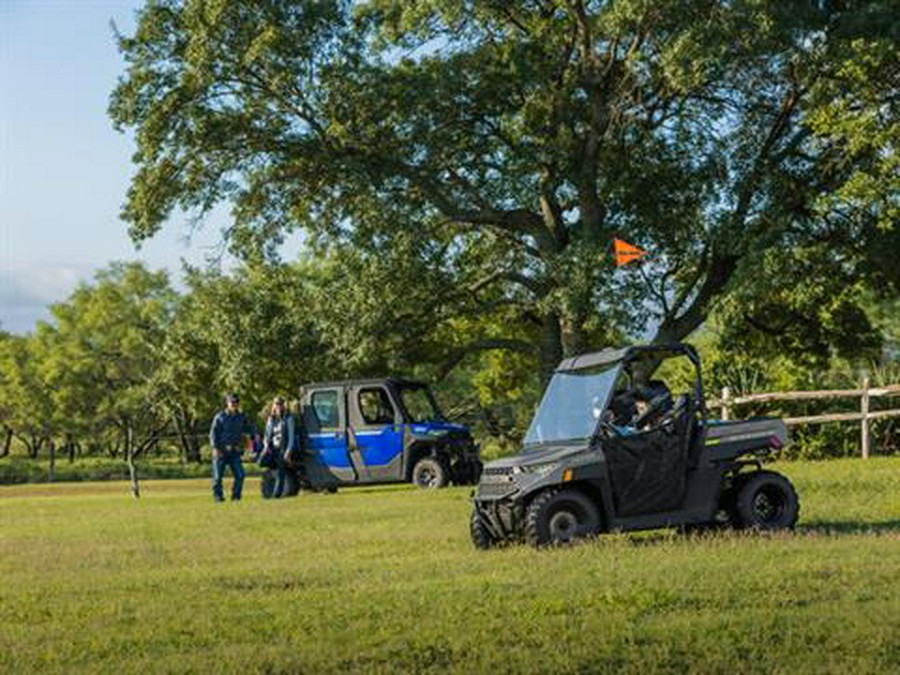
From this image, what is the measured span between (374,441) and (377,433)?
0.56 feet

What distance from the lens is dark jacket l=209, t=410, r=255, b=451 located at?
80.5 ft

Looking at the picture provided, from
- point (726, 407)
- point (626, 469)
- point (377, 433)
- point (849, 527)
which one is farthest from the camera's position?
point (726, 407)

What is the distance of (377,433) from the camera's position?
27.3m

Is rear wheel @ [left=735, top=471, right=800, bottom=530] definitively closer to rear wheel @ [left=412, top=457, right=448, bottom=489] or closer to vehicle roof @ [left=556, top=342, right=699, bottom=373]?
vehicle roof @ [left=556, top=342, right=699, bottom=373]

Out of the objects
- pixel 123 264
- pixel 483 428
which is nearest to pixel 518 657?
pixel 483 428

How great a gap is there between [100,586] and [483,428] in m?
32.2

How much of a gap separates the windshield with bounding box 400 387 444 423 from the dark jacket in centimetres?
379

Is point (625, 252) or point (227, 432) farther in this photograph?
point (625, 252)

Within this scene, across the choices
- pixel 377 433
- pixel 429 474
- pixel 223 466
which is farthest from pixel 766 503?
pixel 377 433

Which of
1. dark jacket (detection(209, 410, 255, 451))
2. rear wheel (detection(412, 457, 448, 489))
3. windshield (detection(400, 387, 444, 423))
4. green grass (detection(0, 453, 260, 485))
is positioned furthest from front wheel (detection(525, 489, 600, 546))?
green grass (detection(0, 453, 260, 485))

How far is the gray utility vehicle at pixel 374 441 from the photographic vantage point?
88.3ft

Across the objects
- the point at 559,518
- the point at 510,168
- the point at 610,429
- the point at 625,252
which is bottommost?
the point at 559,518

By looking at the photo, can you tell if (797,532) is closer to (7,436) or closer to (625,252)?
(625,252)

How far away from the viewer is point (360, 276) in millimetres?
31797
